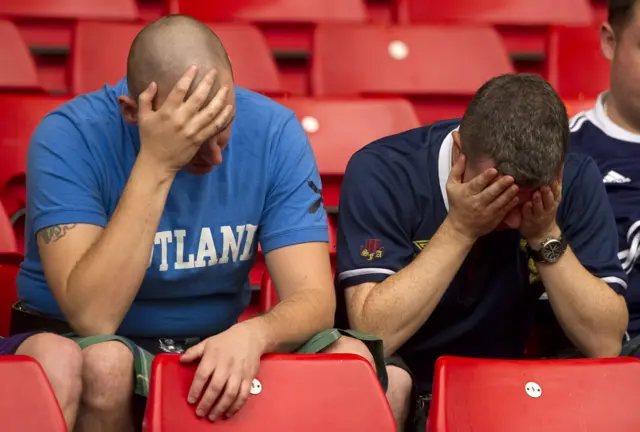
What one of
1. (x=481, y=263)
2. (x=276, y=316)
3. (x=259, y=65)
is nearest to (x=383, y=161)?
(x=481, y=263)

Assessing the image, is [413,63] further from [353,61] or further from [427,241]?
[427,241]

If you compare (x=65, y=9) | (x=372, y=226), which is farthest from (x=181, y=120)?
(x=65, y=9)

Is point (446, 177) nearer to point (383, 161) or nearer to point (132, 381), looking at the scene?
point (383, 161)

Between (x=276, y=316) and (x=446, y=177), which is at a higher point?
(x=446, y=177)

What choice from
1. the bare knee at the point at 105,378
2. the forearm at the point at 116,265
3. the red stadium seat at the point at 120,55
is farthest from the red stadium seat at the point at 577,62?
the bare knee at the point at 105,378

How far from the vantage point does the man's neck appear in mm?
2047

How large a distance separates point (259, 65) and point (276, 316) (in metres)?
1.21

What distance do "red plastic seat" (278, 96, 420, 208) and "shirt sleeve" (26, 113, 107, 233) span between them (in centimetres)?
86

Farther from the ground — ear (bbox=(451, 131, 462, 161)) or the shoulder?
the shoulder

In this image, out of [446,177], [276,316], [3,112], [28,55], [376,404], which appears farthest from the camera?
[28,55]

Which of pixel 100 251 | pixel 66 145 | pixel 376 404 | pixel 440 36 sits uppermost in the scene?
pixel 440 36

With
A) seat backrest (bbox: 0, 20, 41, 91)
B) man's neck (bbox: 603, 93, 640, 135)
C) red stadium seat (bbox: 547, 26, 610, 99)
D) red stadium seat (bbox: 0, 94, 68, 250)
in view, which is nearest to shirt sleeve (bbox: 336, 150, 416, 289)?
man's neck (bbox: 603, 93, 640, 135)

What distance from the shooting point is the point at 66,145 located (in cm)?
151

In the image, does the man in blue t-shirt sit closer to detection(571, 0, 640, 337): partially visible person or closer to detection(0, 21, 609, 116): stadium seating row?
detection(571, 0, 640, 337): partially visible person
